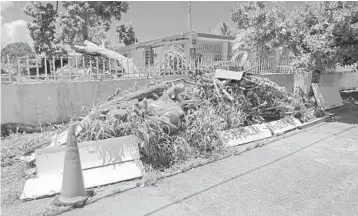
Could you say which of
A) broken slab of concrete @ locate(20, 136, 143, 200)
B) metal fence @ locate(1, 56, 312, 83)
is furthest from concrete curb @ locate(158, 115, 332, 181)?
metal fence @ locate(1, 56, 312, 83)

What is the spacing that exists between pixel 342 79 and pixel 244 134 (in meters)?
11.0

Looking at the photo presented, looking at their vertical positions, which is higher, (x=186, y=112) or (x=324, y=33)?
(x=324, y=33)

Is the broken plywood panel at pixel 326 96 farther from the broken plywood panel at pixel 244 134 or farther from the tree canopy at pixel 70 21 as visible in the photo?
the tree canopy at pixel 70 21

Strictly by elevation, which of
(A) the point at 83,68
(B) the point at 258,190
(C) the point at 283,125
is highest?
(A) the point at 83,68

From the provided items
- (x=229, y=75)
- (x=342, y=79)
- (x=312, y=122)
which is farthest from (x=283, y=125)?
(x=342, y=79)

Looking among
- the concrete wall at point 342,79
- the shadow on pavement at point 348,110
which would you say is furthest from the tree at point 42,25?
the shadow on pavement at point 348,110

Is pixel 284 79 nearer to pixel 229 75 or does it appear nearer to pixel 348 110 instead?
pixel 348 110

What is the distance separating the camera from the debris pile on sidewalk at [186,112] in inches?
160

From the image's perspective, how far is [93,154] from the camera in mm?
3754

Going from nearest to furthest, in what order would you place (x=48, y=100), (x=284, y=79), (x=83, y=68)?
(x=48, y=100)
(x=83, y=68)
(x=284, y=79)

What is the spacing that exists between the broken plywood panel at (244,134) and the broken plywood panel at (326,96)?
406 cm

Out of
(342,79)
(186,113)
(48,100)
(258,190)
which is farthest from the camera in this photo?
(342,79)

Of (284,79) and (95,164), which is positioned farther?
(284,79)

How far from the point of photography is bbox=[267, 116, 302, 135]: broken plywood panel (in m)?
6.26
